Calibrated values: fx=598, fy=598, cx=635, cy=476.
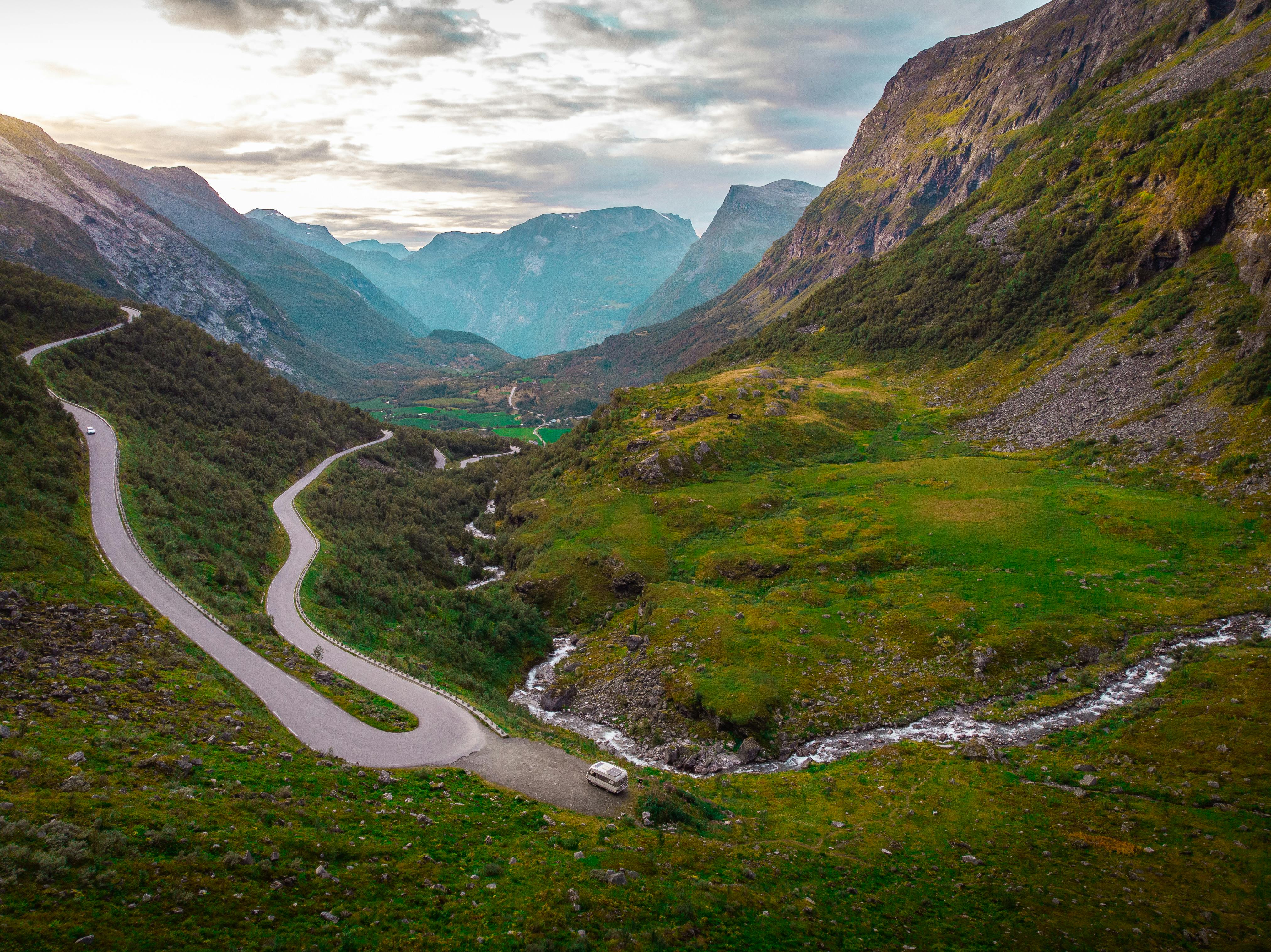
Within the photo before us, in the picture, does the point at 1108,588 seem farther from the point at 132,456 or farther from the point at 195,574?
the point at 132,456

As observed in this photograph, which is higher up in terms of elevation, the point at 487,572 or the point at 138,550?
the point at 138,550

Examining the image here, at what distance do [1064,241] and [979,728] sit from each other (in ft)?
411

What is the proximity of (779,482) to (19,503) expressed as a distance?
3350 inches

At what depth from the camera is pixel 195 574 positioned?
49625 millimetres

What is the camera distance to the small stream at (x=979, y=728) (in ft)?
138

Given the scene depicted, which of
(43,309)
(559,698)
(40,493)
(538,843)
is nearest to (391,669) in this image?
(559,698)

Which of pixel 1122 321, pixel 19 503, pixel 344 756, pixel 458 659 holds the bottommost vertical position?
pixel 458 659

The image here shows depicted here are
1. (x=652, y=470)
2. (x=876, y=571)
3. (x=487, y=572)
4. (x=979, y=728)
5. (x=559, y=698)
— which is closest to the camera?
(x=979, y=728)

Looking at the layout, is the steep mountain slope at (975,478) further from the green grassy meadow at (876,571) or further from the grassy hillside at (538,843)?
the grassy hillside at (538,843)

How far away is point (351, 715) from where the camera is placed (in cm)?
3547

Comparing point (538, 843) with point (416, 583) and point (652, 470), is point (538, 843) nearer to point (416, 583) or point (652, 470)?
point (416, 583)

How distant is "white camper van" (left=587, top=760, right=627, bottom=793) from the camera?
3156cm

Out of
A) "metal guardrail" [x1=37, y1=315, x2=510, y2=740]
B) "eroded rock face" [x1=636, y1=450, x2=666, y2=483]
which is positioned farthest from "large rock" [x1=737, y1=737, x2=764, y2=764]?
"eroded rock face" [x1=636, y1=450, x2=666, y2=483]

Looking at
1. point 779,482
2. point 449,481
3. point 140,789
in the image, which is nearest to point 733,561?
point 779,482
